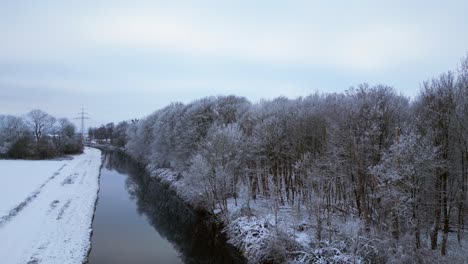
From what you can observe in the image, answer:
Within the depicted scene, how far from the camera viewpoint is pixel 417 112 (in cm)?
1838

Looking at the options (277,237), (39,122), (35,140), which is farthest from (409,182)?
(39,122)

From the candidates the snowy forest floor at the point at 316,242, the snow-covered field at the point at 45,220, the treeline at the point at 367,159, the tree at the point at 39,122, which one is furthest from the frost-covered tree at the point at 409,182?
the tree at the point at 39,122

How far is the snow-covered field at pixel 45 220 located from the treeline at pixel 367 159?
8991 millimetres

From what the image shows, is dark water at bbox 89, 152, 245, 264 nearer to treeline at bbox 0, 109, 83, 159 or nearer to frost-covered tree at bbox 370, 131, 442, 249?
frost-covered tree at bbox 370, 131, 442, 249

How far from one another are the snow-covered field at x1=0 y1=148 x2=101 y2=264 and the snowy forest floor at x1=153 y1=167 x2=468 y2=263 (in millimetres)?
8736

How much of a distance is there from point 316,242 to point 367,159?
549cm

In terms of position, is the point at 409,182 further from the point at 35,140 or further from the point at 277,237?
the point at 35,140

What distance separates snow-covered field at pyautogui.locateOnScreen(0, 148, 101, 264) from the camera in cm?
1745

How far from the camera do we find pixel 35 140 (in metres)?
79.9

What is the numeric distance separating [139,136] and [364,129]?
5526 centimetres

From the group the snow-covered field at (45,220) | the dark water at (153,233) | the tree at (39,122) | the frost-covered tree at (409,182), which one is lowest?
the dark water at (153,233)

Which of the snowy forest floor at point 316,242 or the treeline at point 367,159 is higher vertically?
the treeline at point 367,159

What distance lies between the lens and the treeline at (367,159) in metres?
15.6

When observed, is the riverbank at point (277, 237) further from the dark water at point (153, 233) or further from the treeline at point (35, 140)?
the treeline at point (35, 140)
